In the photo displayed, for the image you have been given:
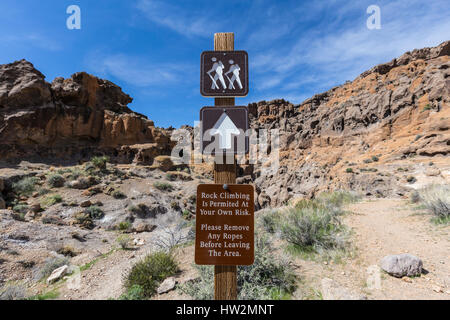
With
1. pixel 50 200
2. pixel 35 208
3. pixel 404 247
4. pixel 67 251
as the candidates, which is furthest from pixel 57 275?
pixel 50 200

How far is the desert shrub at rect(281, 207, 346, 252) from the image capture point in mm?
4332

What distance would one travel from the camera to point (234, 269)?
7.27 ft

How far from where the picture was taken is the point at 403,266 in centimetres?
335

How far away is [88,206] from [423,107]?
37468 mm

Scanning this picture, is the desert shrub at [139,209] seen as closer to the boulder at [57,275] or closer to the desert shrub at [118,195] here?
the desert shrub at [118,195]

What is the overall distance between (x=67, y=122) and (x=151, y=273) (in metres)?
30.7

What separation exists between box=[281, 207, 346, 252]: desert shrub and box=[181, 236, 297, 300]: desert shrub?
1.03 meters

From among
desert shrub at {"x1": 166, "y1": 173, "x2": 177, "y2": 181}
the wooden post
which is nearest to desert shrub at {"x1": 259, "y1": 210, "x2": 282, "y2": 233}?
Result: the wooden post

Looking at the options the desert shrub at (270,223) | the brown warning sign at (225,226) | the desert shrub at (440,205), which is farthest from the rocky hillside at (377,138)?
the brown warning sign at (225,226)

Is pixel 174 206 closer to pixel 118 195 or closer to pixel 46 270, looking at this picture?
pixel 118 195

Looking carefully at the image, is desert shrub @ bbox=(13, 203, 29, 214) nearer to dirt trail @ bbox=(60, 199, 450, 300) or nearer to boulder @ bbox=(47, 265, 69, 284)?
Answer: boulder @ bbox=(47, 265, 69, 284)

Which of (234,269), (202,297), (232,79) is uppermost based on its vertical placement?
(232,79)
